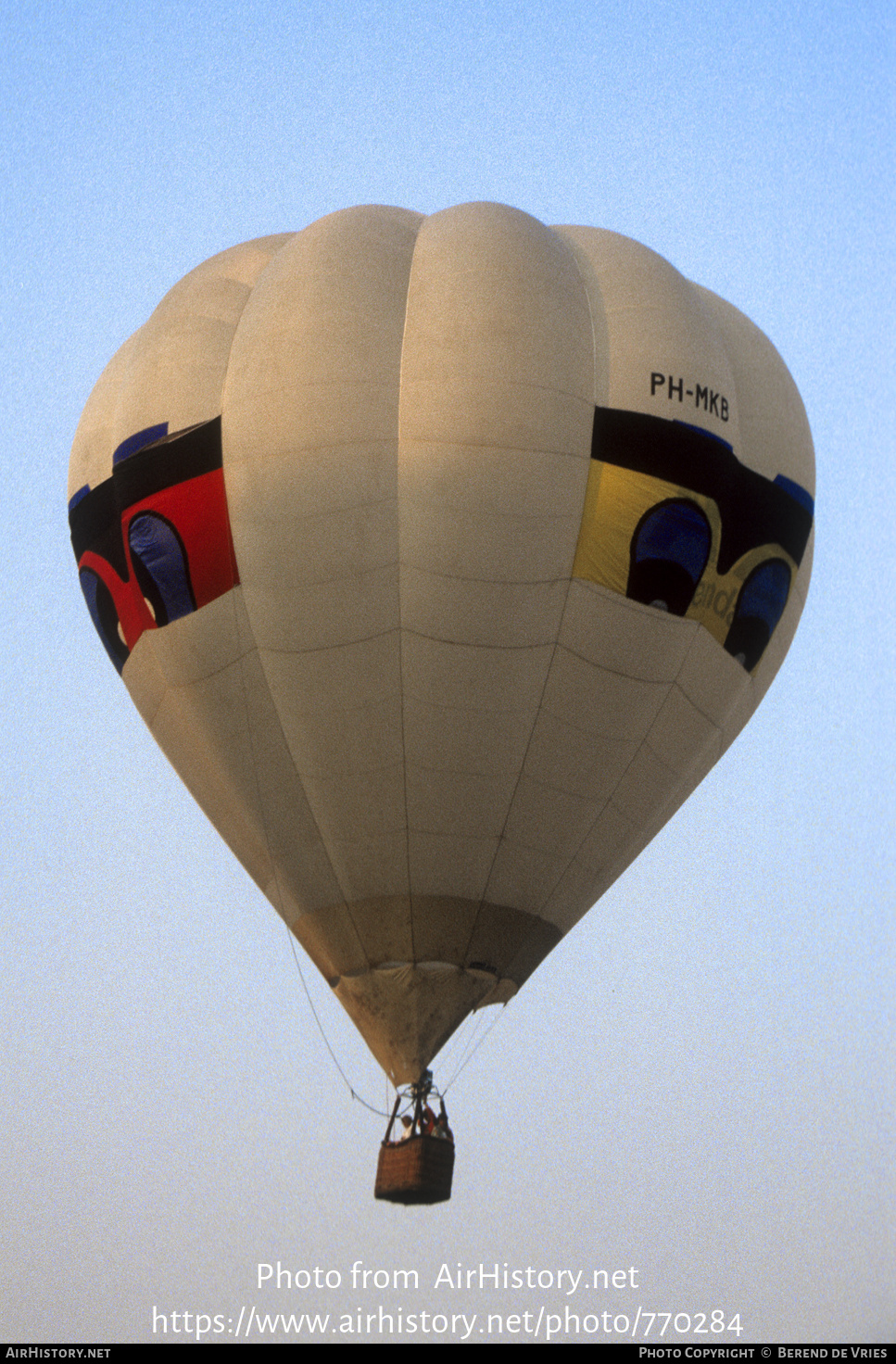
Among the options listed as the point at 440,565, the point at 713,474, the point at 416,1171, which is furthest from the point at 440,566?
the point at 416,1171

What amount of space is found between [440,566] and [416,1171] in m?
4.64

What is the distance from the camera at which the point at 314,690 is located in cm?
1802

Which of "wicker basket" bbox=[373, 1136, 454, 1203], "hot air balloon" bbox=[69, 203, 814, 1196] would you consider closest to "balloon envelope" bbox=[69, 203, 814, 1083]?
"hot air balloon" bbox=[69, 203, 814, 1196]

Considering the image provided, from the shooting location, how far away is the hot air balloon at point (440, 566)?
1767 centimetres

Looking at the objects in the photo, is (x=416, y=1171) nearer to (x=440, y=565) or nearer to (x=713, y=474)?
(x=440, y=565)

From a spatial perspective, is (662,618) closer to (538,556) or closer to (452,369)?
(538,556)

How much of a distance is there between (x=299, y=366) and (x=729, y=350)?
12.5 ft

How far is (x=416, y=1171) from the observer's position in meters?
17.4

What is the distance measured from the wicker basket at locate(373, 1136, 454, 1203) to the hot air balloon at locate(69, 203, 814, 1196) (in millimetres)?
717

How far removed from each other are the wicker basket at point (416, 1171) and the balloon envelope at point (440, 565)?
74 centimetres

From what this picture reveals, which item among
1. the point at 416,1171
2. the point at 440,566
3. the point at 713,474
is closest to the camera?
the point at 416,1171

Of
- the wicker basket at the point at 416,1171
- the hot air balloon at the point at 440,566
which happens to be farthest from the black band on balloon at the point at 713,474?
the wicker basket at the point at 416,1171

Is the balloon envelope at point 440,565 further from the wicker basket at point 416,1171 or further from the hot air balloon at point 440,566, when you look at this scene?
the wicker basket at point 416,1171

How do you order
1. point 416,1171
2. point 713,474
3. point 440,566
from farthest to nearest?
point 713,474 < point 440,566 < point 416,1171
